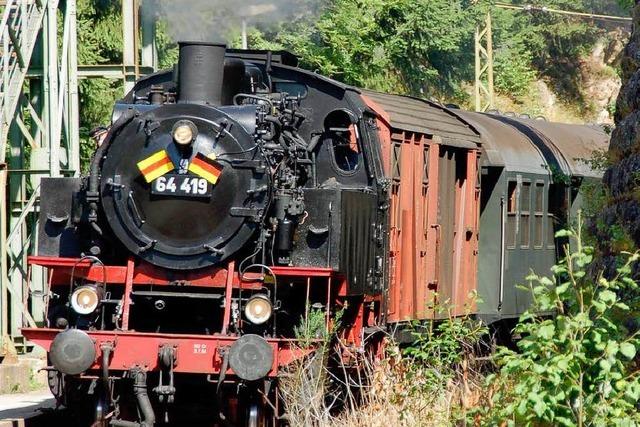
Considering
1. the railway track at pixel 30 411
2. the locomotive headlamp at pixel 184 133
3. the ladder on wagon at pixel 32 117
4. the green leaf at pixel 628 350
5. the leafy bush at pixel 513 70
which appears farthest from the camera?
the leafy bush at pixel 513 70

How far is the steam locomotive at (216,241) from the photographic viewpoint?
9281mm

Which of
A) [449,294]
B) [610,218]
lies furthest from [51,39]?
[610,218]

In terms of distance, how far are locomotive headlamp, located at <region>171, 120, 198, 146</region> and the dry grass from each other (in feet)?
5.71

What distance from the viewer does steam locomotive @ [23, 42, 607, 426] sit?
9.28m

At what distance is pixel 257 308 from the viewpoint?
9.34 m

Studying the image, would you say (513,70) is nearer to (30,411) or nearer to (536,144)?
(536,144)

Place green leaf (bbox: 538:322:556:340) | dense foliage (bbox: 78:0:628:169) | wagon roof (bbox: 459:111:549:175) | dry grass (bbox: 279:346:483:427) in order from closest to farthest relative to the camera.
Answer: green leaf (bbox: 538:322:556:340) < dry grass (bbox: 279:346:483:427) < wagon roof (bbox: 459:111:549:175) < dense foliage (bbox: 78:0:628:169)

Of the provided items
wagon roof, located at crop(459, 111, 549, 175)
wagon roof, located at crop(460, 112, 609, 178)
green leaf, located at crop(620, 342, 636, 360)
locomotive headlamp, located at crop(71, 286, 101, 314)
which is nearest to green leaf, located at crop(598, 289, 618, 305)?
green leaf, located at crop(620, 342, 636, 360)

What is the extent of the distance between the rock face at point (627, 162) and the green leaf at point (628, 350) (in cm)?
115

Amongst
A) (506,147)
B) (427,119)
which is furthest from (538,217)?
(427,119)

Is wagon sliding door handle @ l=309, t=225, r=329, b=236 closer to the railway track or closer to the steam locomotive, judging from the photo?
the steam locomotive

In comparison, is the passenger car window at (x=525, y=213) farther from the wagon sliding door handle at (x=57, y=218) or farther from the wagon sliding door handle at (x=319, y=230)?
the wagon sliding door handle at (x=57, y=218)

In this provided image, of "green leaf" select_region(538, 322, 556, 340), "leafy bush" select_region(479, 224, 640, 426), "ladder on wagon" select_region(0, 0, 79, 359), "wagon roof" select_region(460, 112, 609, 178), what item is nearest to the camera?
"leafy bush" select_region(479, 224, 640, 426)

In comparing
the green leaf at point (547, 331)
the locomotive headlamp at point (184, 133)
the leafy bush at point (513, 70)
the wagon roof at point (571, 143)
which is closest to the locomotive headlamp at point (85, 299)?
the locomotive headlamp at point (184, 133)
